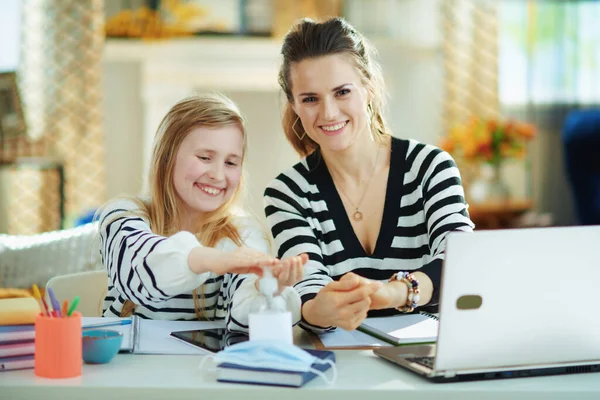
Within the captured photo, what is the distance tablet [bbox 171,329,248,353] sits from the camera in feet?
3.93

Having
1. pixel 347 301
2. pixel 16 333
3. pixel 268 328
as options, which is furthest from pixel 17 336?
pixel 347 301

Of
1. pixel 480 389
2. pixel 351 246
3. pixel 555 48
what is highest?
pixel 555 48

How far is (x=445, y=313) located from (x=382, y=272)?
646 mm

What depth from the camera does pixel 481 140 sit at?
4172mm

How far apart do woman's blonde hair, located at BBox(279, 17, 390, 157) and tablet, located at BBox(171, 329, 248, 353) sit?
0.57 meters

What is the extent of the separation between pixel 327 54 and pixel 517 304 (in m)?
0.75

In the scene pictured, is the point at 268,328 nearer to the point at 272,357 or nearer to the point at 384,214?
the point at 272,357

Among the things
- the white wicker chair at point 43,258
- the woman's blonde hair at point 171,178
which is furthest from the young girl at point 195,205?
the white wicker chair at point 43,258

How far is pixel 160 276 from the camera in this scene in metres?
1.23

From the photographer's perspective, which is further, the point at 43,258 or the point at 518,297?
the point at 43,258

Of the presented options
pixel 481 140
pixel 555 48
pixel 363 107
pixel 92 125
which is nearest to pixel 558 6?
pixel 555 48

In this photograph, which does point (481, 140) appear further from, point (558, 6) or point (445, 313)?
point (445, 313)

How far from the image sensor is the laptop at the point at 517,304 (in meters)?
0.98

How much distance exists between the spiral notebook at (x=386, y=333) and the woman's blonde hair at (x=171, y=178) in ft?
1.03
